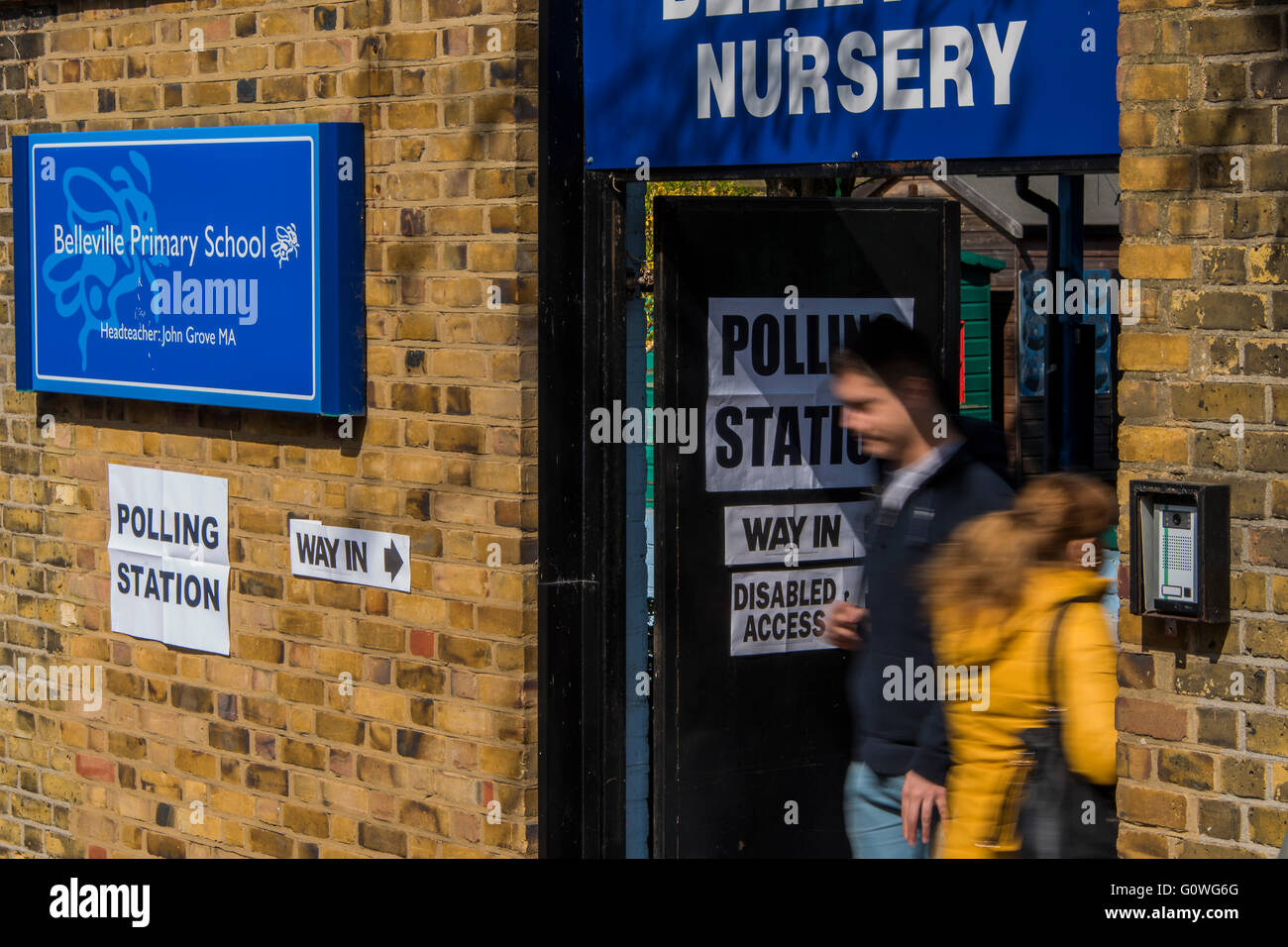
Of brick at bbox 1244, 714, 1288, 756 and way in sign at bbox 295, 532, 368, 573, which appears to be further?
way in sign at bbox 295, 532, 368, 573

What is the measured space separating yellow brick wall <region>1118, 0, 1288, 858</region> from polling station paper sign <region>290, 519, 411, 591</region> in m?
2.28

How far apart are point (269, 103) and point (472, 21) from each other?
854mm

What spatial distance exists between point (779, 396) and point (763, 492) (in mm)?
338

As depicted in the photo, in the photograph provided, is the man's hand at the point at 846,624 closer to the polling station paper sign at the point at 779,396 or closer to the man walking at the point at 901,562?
the man walking at the point at 901,562

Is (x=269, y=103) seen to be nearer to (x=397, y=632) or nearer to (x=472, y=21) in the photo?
(x=472, y=21)

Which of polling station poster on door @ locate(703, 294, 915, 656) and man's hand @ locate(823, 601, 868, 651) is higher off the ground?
polling station poster on door @ locate(703, 294, 915, 656)

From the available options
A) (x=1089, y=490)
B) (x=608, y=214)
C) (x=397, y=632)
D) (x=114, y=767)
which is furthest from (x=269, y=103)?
(x=1089, y=490)

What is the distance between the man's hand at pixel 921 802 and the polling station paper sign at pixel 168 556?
2.37 meters

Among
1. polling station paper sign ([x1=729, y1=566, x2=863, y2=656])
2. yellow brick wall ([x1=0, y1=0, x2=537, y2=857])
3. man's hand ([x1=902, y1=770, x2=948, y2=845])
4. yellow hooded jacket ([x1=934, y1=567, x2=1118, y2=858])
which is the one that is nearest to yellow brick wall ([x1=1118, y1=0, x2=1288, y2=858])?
yellow hooded jacket ([x1=934, y1=567, x2=1118, y2=858])

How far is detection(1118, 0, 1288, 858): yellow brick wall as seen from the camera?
3.43 metres

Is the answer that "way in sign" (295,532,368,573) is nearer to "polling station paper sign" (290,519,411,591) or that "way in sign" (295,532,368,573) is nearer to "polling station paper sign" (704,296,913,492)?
"polling station paper sign" (290,519,411,591)

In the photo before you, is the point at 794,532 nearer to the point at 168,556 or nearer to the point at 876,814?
the point at 876,814

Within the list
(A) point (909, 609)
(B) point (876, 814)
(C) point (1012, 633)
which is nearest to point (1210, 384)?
(C) point (1012, 633)

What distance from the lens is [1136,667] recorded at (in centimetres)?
365
